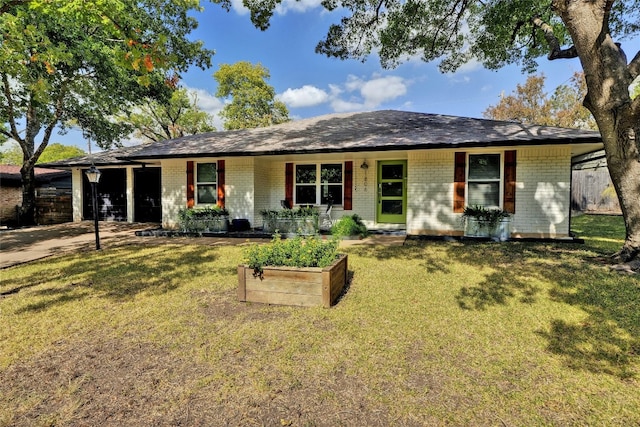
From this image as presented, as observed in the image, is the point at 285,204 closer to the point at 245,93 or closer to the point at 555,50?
the point at 555,50

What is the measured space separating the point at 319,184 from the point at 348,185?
1.02 meters

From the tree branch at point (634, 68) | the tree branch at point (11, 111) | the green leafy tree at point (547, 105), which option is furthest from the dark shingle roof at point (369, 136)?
the green leafy tree at point (547, 105)

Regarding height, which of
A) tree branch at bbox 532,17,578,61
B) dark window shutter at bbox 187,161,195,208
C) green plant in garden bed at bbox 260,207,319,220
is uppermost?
tree branch at bbox 532,17,578,61

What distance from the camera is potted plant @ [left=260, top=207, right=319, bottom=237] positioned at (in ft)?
30.3

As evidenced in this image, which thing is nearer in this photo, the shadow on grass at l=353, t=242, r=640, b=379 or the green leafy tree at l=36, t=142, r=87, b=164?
the shadow on grass at l=353, t=242, r=640, b=379

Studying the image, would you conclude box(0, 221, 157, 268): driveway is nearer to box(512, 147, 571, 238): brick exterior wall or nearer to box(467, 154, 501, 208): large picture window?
box(467, 154, 501, 208): large picture window

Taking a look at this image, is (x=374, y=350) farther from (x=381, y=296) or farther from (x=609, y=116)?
(x=609, y=116)

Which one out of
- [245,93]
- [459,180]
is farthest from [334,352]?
[245,93]

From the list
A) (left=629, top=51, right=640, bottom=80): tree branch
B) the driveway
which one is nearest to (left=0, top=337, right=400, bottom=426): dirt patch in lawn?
the driveway

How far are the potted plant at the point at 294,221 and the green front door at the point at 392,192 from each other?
234 centimetres

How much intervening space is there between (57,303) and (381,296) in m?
4.28

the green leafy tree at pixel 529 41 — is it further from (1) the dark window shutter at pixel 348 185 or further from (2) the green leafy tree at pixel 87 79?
(2) the green leafy tree at pixel 87 79

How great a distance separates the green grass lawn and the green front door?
506cm

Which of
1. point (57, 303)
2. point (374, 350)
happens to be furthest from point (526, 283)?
point (57, 303)
